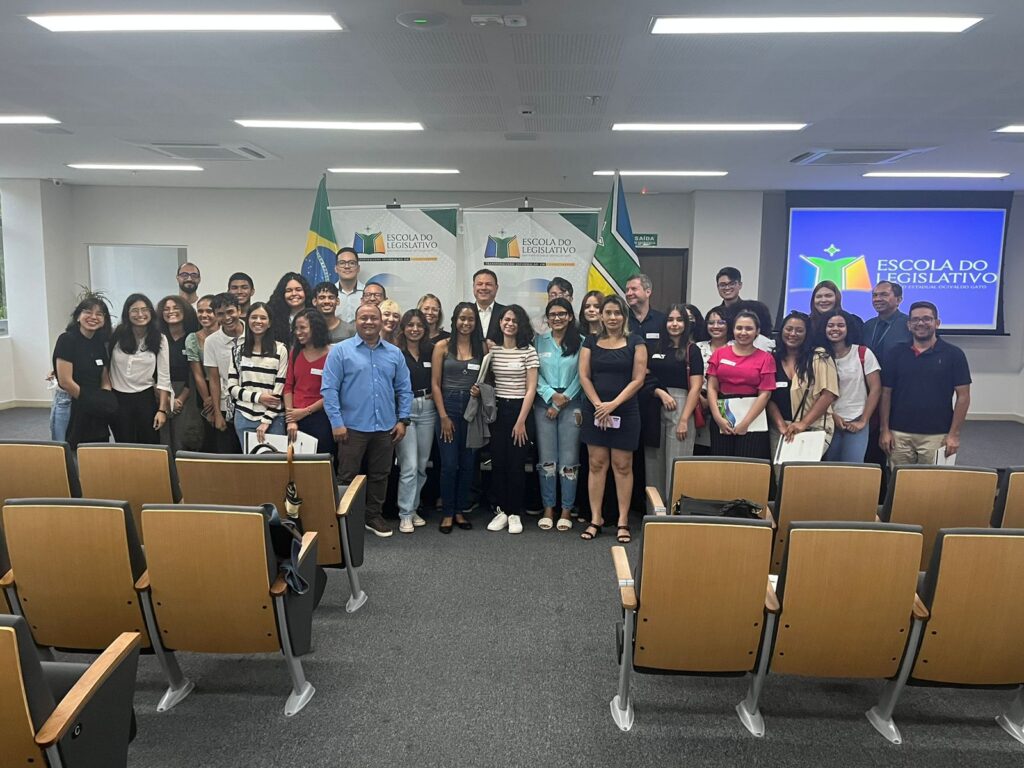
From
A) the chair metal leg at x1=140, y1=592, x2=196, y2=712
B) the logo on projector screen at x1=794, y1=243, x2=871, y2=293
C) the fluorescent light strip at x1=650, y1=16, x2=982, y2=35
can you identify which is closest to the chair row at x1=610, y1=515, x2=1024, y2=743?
the chair metal leg at x1=140, y1=592, x2=196, y2=712

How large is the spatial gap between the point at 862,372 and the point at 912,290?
18.2 feet

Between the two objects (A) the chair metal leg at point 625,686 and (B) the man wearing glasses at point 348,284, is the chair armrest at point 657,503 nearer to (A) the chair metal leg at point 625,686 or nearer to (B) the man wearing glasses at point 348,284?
(A) the chair metal leg at point 625,686

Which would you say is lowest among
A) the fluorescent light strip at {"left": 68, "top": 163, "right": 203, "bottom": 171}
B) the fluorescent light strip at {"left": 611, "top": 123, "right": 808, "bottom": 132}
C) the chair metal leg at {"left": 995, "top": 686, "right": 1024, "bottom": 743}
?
the chair metal leg at {"left": 995, "top": 686, "right": 1024, "bottom": 743}

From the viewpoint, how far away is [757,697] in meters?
2.48

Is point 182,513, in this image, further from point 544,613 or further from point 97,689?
point 544,613

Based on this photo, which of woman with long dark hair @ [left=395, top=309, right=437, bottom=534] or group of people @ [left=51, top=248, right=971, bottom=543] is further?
woman with long dark hair @ [left=395, top=309, right=437, bottom=534]

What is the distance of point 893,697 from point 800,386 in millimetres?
2265

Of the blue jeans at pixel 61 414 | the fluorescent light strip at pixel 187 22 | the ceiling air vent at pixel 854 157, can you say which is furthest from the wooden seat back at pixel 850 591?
the ceiling air vent at pixel 854 157

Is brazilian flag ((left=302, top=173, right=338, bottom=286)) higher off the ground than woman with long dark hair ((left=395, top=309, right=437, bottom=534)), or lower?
higher

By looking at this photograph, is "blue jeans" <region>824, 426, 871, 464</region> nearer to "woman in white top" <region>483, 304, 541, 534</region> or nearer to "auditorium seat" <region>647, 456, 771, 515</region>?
"auditorium seat" <region>647, 456, 771, 515</region>

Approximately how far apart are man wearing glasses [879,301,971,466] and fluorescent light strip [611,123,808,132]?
178 cm

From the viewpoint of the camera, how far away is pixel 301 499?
10.3 ft

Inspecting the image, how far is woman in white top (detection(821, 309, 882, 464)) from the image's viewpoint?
14.3 feet

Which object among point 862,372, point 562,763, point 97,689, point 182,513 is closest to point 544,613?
point 562,763
